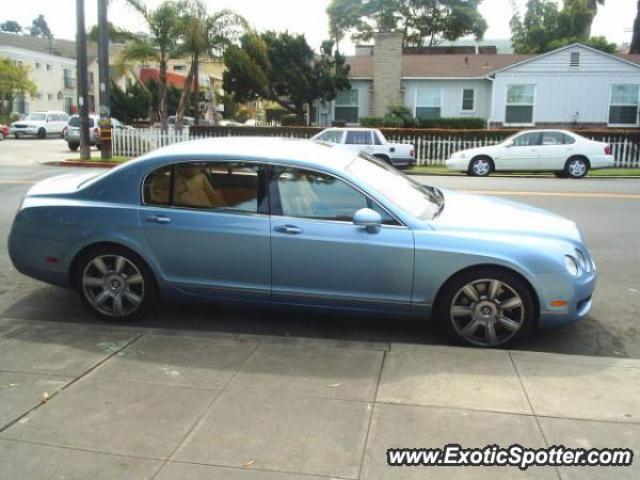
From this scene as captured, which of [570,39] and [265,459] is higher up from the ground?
[570,39]

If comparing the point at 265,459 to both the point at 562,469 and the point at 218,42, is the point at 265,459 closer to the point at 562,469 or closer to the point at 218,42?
the point at 562,469

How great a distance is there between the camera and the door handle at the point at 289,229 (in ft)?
15.6

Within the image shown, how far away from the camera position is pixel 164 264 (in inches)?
198

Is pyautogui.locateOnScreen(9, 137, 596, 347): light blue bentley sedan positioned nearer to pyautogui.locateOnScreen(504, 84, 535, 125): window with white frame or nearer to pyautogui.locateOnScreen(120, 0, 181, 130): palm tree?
pyautogui.locateOnScreen(120, 0, 181, 130): palm tree

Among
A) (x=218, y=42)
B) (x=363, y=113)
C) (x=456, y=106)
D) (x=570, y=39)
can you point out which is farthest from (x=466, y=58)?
(x=570, y=39)

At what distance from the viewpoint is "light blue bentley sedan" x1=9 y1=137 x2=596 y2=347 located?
460cm

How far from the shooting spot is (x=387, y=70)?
31172 mm

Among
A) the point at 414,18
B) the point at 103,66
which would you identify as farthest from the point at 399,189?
the point at 414,18

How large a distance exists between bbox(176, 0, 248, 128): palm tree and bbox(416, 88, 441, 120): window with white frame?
10318mm

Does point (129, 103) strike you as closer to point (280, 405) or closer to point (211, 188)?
point (211, 188)

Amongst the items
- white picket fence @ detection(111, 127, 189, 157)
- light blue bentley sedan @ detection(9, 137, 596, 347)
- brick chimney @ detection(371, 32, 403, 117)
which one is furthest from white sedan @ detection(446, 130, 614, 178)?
light blue bentley sedan @ detection(9, 137, 596, 347)

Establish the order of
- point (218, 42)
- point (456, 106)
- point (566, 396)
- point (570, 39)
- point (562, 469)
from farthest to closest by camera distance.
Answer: point (570, 39) → point (456, 106) → point (218, 42) → point (566, 396) → point (562, 469)

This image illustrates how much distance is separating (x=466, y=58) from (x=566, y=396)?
106 ft

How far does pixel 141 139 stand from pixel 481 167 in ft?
42.3
